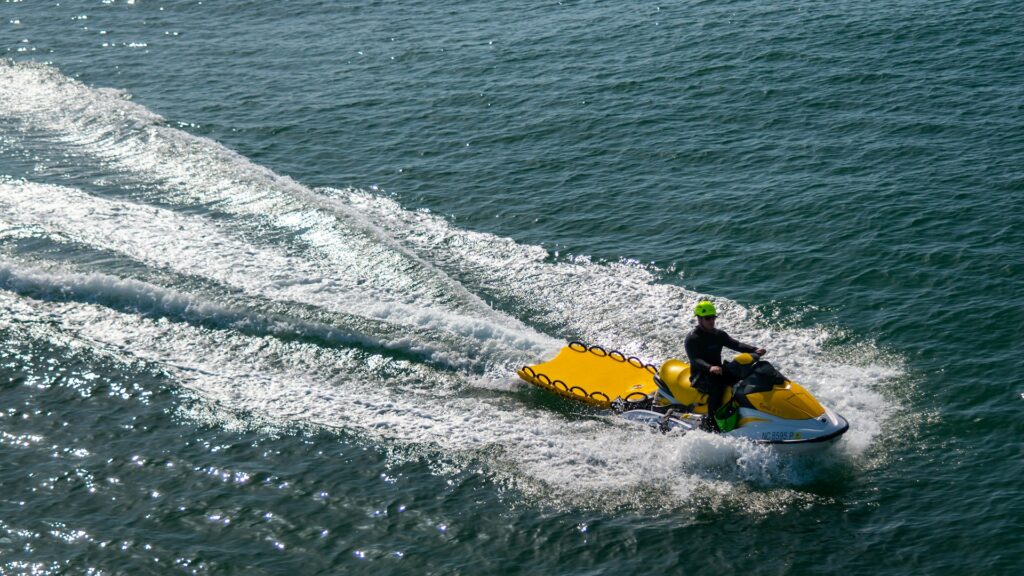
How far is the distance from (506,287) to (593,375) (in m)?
5.40

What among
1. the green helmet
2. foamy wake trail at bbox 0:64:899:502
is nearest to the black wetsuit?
the green helmet

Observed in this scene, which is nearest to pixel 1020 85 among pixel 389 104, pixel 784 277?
pixel 784 277

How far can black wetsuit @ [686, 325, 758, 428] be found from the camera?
69.1ft

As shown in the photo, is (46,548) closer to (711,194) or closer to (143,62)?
(711,194)

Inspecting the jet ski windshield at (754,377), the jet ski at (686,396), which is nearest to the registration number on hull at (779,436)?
the jet ski at (686,396)

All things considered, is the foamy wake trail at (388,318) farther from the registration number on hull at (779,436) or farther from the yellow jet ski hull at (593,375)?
the yellow jet ski hull at (593,375)

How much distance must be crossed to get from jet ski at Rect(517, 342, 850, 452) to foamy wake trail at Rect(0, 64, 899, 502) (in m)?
0.48

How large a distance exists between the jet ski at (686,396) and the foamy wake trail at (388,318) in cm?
48

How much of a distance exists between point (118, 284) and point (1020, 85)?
29.4 meters

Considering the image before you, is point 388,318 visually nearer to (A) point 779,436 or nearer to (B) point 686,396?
(B) point 686,396

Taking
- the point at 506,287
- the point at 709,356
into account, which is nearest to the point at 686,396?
the point at 709,356

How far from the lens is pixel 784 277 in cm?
2766

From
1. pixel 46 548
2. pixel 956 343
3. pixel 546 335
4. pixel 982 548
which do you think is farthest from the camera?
pixel 546 335

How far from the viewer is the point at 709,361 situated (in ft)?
70.2
